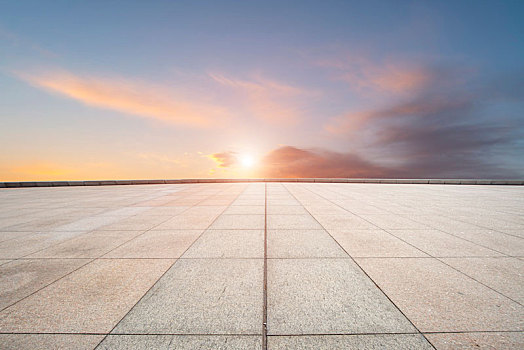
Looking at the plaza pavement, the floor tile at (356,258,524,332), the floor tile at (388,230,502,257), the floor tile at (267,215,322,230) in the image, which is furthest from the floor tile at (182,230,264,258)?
the floor tile at (388,230,502,257)

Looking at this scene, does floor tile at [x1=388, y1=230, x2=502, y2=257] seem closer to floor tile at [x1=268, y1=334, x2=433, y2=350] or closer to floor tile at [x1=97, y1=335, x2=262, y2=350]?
floor tile at [x1=268, y1=334, x2=433, y2=350]

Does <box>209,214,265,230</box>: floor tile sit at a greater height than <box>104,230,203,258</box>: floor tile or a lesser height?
greater

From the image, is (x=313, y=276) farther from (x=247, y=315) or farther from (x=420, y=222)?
(x=420, y=222)

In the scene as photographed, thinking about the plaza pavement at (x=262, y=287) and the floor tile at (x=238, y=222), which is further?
the floor tile at (x=238, y=222)

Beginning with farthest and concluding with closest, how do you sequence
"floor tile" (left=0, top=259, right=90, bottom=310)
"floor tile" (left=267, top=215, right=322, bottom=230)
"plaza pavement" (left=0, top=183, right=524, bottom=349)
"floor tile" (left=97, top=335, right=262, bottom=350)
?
"floor tile" (left=267, top=215, right=322, bottom=230) < "floor tile" (left=0, top=259, right=90, bottom=310) < "plaza pavement" (left=0, top=183, right=524, bottom=349) < "floor tile" (left=97, top=335, right=262, bottom=350)

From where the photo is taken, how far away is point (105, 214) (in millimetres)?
7855

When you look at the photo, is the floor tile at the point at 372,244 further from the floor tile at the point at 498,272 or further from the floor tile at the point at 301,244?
the floor tile at the point at 498,272

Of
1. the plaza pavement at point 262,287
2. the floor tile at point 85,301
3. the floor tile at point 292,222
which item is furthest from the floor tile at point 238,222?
the floor tile at point 85,301

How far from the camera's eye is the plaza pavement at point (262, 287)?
2213mm

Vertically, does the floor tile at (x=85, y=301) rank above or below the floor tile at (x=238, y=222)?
below

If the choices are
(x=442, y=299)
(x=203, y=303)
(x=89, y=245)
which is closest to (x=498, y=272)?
(x=442, y=299)

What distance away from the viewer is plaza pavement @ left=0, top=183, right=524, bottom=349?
221 cm

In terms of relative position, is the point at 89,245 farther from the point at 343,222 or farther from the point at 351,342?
the point at 343,222

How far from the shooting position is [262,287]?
9.98 ft
